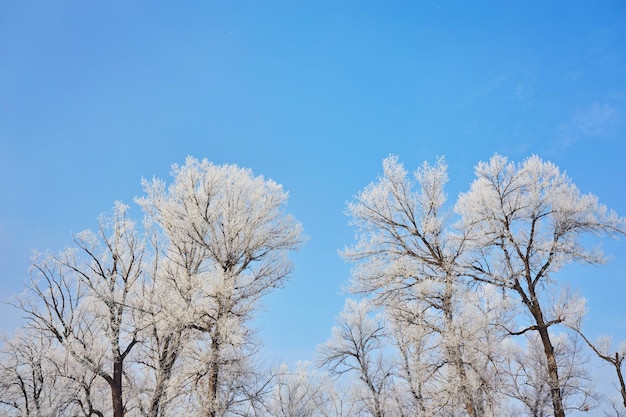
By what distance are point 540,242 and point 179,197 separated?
10784mm

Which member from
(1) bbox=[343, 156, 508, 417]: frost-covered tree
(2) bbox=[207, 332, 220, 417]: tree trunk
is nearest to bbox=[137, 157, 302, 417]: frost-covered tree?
(2) bbox=[207, 332, 220, 417]: tree trunk

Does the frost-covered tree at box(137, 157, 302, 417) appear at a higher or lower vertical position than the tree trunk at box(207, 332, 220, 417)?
higher

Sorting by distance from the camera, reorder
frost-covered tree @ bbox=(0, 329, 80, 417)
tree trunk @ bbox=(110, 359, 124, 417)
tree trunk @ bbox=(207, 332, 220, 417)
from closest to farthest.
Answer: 1. tree trunk @ bbox=(110, 359, 124, 417)
2. tree trunk @ bbox=(207, 332, 220, 417)
3. frost-covered tree @ bbox=(0, 329, 80, 417)

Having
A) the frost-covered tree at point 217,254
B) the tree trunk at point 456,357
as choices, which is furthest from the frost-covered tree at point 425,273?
the frost-covered tree at point 217,254

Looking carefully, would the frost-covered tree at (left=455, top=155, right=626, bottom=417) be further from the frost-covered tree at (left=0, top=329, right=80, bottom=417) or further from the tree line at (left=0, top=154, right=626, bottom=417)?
the frost-covered tree at (left=0, top=329, right=80, bottom=417)

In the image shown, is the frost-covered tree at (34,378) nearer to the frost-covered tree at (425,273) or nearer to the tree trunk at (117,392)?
the tree trunk at (117,392)

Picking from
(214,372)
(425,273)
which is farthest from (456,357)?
(214,372)

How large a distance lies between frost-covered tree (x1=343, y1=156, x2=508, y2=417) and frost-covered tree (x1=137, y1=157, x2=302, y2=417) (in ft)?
11.5

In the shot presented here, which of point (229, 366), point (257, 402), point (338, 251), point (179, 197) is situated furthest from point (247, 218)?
point (257, 402)

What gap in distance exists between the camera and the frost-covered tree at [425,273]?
11.2m

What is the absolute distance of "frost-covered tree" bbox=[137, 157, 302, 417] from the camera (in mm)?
12781

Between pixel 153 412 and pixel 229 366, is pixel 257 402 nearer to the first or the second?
pixel 229 366

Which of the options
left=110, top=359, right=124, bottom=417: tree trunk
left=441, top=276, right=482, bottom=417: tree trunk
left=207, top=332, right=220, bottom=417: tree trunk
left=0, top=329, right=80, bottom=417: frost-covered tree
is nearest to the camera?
left=441, top=276, right=482, bottom=417: tree trunk

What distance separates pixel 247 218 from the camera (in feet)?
50.2
